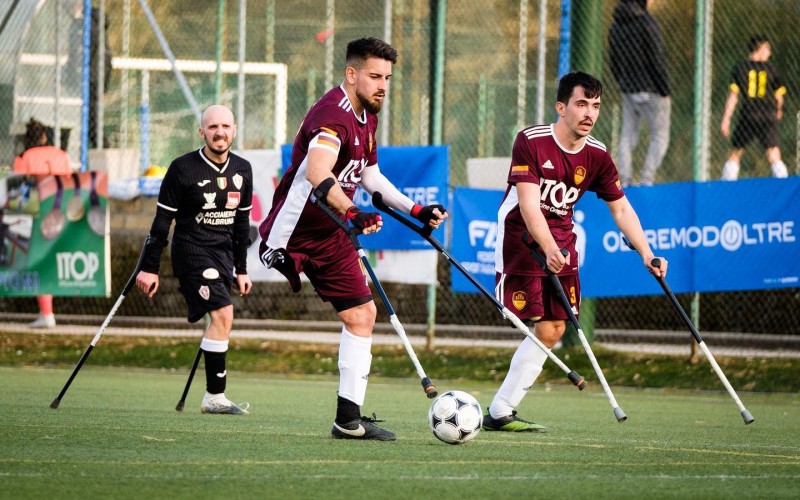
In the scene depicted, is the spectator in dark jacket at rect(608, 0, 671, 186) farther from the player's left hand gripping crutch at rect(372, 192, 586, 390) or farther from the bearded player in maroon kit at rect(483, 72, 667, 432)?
the player's left hand gripping crutch at rect(372, 192, 586, 390)

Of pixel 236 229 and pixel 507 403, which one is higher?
pixel 236 229

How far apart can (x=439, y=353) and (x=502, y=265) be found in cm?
652

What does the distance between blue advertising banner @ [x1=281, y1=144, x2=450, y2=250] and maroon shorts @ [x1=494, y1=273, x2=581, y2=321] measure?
5980mm

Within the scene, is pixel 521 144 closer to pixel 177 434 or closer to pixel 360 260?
pixel 360 260

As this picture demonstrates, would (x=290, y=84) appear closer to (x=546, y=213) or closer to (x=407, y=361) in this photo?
(x=407, y=361)

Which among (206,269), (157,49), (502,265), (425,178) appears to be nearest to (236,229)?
(206,269)

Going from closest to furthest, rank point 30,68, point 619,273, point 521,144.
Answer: point 521,144 < point 619,273 < point 30,68

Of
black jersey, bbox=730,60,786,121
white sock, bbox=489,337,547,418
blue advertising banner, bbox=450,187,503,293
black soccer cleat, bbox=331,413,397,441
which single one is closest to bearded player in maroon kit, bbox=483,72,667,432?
white sock, bbox=489,337,547,418

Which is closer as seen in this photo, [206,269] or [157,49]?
[206,269]

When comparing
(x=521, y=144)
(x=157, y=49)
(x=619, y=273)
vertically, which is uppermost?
(x=157, y=49)

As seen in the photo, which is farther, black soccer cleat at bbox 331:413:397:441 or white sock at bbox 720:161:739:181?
white sock at bbox 720:161:739:181

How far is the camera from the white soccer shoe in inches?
394

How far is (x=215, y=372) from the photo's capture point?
10.2 meters

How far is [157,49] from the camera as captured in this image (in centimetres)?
1938
